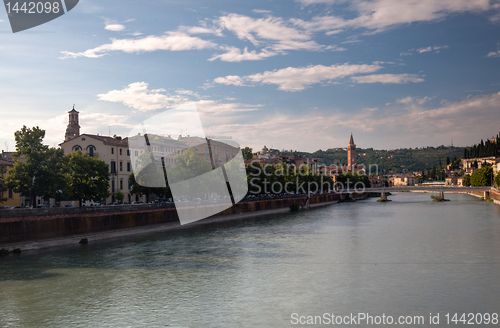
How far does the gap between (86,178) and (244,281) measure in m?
25.1

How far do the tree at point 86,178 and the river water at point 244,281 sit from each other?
27.7 feet

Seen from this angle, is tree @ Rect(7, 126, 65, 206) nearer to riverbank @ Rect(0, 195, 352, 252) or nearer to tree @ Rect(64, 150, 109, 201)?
tree @ Rect(64, 150, 109, 201)

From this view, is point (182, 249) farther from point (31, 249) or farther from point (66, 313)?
point (66, 313)

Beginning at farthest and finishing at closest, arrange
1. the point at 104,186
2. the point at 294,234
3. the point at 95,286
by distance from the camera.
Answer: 1. the point at 104,186
2. the point at 294,234
3. the point at 95,286

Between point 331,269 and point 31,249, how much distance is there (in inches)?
745

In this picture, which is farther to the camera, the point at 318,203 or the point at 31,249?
the point at 318,203

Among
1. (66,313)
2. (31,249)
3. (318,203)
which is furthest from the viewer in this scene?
(318,203)

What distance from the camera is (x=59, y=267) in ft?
75.7

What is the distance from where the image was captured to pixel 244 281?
66.4 feet

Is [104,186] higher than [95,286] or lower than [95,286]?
higher

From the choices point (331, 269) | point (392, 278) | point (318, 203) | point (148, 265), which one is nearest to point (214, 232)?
point (148, 265)

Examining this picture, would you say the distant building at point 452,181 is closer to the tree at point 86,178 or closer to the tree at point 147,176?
the tree at point 147,176

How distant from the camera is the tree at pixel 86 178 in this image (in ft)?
129

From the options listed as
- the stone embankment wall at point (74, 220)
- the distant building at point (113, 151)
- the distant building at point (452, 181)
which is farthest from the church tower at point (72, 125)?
the distant building at point (452, 181)
